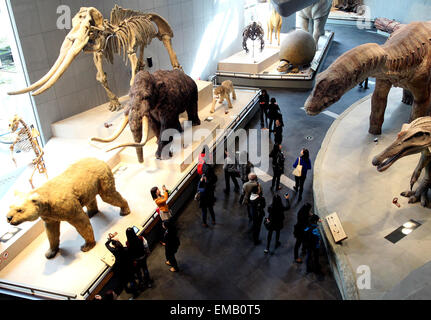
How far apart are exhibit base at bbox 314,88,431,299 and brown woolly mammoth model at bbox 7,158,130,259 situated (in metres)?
4.00

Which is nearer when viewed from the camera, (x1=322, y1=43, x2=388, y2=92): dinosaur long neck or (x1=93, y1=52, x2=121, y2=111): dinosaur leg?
(x1=322, y1=43, x2=388, y2=92): dinosaur long neck

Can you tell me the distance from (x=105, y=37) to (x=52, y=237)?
5.05 meters

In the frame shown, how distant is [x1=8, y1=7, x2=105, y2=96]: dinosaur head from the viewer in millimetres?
7281

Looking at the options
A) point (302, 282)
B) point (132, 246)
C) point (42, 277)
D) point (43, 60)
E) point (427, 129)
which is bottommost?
point (302, 282)

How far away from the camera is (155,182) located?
758 centimetres

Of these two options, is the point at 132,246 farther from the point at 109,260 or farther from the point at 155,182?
the point at 155,182

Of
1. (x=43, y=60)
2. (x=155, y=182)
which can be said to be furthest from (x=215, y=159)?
(x=43, y=60)

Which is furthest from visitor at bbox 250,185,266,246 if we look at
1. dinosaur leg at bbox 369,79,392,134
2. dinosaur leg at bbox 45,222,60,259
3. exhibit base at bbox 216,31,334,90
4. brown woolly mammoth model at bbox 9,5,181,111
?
exhibit base at bbox 216,31,334,90

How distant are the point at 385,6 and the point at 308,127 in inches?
614

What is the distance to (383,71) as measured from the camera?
6.99m

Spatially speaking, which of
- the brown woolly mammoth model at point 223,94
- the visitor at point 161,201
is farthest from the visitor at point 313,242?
the brown woolly mammoth model at point 223,94

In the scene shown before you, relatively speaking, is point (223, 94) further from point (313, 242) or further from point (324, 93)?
point (313, 242)

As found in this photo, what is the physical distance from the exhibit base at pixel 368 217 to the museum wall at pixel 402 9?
10875 millimetres

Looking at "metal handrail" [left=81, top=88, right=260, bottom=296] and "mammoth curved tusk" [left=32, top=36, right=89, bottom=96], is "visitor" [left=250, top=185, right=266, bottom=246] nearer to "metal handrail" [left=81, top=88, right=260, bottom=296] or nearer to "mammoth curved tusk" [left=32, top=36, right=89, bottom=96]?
"metal handrail" [left=81, top=88, right=260, bottom=296]
